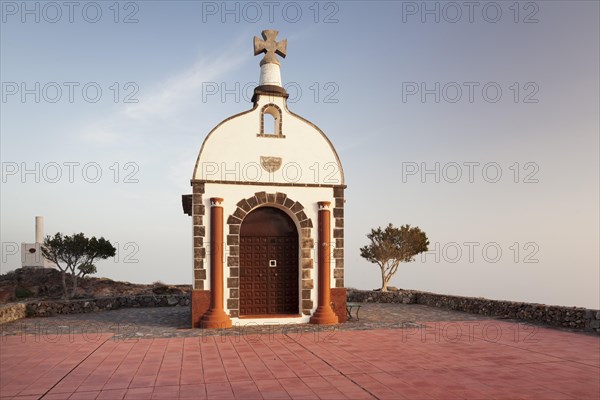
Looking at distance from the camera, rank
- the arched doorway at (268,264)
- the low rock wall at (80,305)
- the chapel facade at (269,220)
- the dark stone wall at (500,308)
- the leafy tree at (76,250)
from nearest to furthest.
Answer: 1. the dark stone wall at (500,308)
2. the chapel facade at (269,220)
3. the arched doorway at (268,264)
4. the low rock wall at (80,305)
5. the leafy tree at (76,250)

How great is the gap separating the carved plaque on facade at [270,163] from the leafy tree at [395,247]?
13.0 metres

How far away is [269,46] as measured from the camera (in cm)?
1445

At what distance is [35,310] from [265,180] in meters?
9.58

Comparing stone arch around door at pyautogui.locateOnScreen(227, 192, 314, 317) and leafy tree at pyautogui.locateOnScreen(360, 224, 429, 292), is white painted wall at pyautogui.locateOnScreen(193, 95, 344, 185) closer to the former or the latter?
stone arch around door at pyautogui.locateOnScreen(227, 192, 314, 317)

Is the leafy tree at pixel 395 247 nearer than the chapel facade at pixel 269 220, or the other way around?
the chapel facade at pixel 269 220

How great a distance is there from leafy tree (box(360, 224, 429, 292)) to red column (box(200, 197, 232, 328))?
13797 millimetres

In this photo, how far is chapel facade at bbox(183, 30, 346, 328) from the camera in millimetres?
12750

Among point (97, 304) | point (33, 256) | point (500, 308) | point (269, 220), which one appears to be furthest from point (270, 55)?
point (33, 256)

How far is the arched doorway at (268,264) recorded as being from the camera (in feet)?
43.4

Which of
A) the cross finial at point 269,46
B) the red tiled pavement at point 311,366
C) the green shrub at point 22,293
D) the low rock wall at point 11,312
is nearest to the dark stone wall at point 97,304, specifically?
the low rock wall at point 11,312

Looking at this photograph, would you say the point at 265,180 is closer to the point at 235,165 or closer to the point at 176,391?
the point at 235,165

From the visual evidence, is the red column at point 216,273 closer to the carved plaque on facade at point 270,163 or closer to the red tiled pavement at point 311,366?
the red tiled pavement at point 311,366

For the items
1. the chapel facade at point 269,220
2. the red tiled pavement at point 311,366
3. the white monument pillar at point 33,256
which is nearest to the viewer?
the red tiled pavement at point 311,366

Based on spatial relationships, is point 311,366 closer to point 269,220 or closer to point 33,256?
point 269,220
